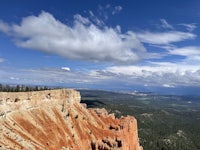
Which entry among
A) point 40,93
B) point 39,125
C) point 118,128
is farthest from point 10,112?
point 118,128

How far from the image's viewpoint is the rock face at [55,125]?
10944 centimetres

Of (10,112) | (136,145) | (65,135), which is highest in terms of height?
(10,112)

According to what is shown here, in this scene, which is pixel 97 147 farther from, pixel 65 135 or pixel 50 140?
pixel 50 140

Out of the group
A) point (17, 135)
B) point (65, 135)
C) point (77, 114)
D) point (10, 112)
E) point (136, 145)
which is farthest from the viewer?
point (136, 145)

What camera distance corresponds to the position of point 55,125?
132375 millimetres

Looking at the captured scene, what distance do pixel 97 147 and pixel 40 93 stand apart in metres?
31.5

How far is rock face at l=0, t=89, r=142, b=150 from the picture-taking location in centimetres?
10944

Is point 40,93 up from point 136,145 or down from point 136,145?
up

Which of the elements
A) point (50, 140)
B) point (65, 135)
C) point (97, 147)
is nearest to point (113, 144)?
point (97, 147)

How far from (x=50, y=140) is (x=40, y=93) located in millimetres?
25179

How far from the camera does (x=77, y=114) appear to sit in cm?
15400

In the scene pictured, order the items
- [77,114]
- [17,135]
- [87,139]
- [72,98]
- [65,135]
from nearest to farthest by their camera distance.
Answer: [17,135] → [65,135] → [87,139] → [77,114] → [72,98]

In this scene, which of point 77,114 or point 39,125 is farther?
point 77,114

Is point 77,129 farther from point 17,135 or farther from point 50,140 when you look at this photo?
point 17,135
